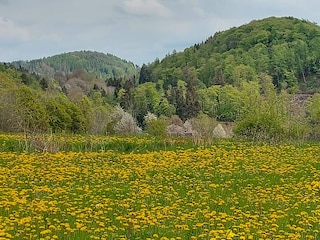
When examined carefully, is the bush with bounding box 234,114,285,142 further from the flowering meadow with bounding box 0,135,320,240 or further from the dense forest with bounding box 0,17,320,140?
the flowering meadow with bounding box 0,135,320,240

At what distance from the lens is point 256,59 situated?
477 ft

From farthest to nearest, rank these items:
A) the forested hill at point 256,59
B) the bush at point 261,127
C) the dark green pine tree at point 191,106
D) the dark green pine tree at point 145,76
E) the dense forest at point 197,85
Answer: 1. the dark green pine tree at point 145,76
2. the forested hill at point 256,59
3. the dark green pine tree at point 191,106
4. the dense forest at point 197,85
5. the bush at point 261,127

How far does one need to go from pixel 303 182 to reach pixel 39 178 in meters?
6.55

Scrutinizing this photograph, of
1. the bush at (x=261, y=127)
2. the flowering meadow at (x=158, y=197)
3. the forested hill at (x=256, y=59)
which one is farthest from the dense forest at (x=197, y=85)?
the flowering meadow at (x=158, y=197)

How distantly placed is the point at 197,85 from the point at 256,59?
2197 cm

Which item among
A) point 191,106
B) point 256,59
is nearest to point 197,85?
point 256,59

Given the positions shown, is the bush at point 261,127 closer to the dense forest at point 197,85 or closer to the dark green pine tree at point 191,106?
the dense forest at point 197,85

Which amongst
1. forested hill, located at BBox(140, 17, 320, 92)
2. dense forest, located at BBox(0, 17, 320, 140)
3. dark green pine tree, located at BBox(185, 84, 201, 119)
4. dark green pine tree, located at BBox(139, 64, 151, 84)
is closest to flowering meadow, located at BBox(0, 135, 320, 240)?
dense forest, located at BBox(0, 17, 320, 140)

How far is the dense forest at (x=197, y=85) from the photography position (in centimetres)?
5019

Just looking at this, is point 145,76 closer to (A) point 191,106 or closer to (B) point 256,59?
(B) point 256,59

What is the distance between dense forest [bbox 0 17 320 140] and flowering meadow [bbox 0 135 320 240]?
2018 centimetres

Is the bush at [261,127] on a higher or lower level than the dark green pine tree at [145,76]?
lower

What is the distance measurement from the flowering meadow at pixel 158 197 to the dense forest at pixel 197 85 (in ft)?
66.2

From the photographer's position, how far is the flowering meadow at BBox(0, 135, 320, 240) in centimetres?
727
